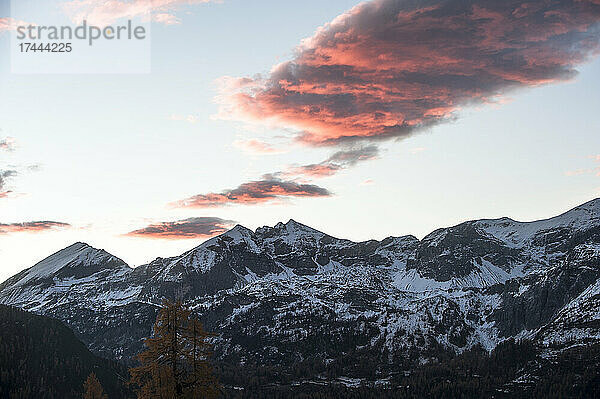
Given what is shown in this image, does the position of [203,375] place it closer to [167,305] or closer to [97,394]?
[167,305]

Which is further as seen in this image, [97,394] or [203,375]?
[97,394]

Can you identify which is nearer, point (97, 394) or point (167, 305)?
point (167, 305)

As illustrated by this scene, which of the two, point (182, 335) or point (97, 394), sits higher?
point (182, 335)

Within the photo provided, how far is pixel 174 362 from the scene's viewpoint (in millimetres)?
44062

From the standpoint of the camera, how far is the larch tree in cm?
4334

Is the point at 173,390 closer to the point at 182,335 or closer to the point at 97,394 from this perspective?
the point at 182,335

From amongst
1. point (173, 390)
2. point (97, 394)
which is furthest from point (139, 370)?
point (97, 394)

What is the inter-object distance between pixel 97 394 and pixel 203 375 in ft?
289

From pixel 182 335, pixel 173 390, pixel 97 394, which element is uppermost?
pixel 182 335

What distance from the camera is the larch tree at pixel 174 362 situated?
43344mm

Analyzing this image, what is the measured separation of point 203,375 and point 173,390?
251cm

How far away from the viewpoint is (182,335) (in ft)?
145

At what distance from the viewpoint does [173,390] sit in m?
43.5

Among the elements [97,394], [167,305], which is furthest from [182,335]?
[97,394]
